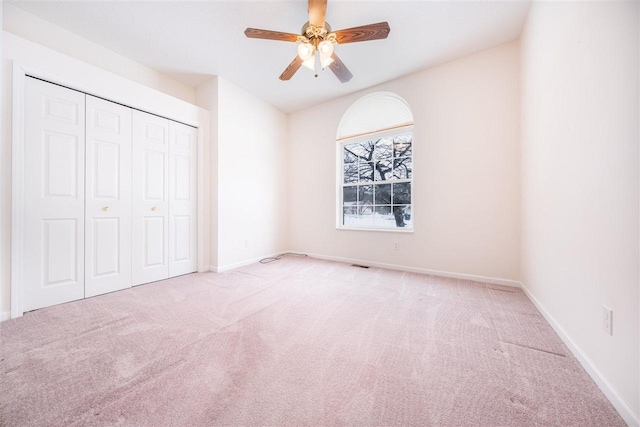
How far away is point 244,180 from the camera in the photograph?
3676mm

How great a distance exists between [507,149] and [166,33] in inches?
160

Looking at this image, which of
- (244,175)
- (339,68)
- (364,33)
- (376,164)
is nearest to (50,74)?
(244,175)

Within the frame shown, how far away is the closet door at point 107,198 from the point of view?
7.68 feet

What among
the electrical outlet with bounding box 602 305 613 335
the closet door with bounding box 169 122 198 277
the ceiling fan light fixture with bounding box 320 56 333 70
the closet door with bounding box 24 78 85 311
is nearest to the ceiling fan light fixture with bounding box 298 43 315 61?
the ceiling fan light fixture with bounding box 320 56 333 70

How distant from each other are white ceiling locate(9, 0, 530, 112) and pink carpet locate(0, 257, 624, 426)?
281 centimetres

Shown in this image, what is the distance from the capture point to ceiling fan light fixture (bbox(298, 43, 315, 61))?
2.03 meters

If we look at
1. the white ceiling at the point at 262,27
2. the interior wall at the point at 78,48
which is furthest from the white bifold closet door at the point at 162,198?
the white ceiling at the point at 262,27

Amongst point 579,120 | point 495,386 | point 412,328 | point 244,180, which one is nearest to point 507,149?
point 579,120

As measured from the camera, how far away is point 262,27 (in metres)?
2.38

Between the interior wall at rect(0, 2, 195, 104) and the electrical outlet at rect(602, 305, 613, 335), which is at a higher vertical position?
the interior wall at rect(0, 2, 195, 104)

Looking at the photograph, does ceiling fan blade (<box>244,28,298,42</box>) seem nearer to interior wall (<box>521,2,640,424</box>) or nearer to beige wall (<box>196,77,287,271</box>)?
beige wall (<box>196,77,287,271</box>)

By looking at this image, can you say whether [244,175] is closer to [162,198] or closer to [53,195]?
[162,198]

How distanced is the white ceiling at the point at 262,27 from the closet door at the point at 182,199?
91 cm

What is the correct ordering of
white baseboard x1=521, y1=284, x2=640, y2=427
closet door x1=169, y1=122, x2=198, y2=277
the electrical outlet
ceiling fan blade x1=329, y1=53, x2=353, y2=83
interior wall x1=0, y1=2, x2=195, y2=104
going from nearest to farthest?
white baseboard x1=521, y1=284, x2=640, y2=427 → the electrical outlet → interior wall x1=0, y1=2, x2=195, y2=104 → ceiling fan blade x1=329, y1=53, x2=353, y2=83 → closet door x1=169, y1=122, x2=198, y2=277
